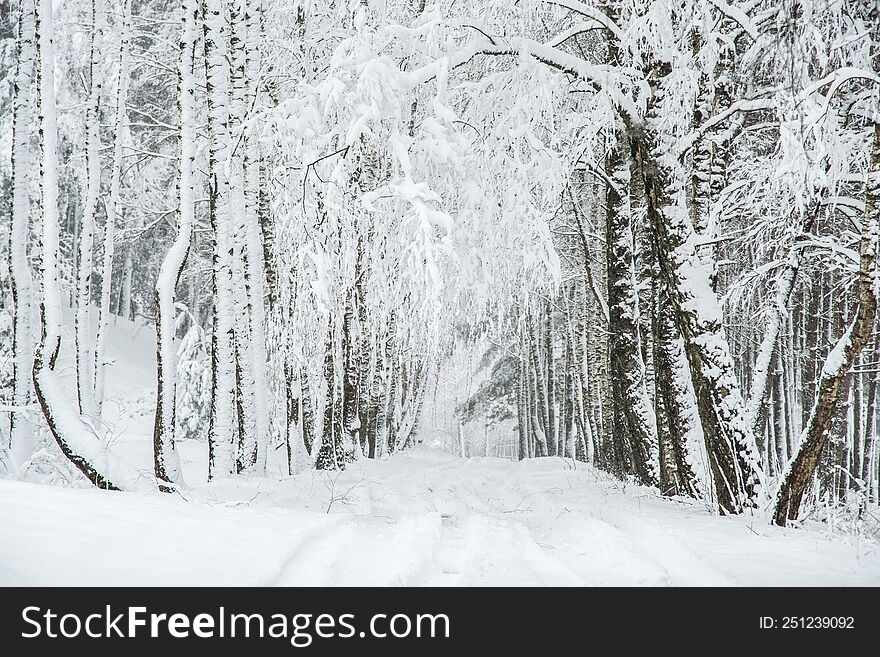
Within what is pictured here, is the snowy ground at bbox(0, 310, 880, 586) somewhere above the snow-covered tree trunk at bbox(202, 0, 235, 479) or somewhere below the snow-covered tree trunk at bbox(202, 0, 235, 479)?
below

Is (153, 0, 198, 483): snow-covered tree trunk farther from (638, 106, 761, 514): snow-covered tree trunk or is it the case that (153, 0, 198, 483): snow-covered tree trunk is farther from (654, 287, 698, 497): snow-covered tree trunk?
(654, 287, 698, 497): snow-covered tree trunk

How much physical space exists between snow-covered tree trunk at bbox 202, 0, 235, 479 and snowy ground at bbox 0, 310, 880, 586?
1.45 m

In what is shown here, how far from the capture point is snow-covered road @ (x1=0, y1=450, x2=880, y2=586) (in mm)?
2701

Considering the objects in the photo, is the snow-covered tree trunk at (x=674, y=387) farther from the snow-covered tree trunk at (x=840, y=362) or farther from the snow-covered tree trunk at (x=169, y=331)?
the snow-covered tree trunk at (x=169, y=331)

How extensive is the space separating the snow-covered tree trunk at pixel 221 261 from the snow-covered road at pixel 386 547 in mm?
1897

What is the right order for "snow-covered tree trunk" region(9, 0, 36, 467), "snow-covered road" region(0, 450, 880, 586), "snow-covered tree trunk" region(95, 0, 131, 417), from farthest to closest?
1. "snow-covered tree trunk" region(95, 0, 131, 417)
2. "snow-covered tree trunk" region(9, 0, 36, 467)
3. "snow-covered road" region(0, 450, 880, 586)

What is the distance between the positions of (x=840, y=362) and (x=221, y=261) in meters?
5.92

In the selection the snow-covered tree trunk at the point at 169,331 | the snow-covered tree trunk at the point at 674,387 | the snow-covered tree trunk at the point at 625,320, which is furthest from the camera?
the snow-covered tree trunk at the point at 625,320

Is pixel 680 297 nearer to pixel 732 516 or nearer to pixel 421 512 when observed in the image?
pixel 732 516

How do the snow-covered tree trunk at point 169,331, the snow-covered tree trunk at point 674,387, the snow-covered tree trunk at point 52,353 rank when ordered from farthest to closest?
the snow-covered tree trunk at point 674,387 → the snow-covered tree trunk at point 169,331 → the snow-covered tree trunk at point 52,353

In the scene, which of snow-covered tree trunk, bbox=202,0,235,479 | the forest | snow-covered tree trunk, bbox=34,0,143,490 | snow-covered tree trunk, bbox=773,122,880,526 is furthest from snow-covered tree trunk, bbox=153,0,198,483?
snow-covered tree trunk, bbox=773,122,880,526

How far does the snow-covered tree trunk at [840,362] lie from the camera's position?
424 cm

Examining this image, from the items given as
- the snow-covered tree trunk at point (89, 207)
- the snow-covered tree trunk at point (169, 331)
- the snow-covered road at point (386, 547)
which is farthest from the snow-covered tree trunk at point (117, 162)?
the snow-covered road at point (386, 547)

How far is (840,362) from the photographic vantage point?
434 cm
